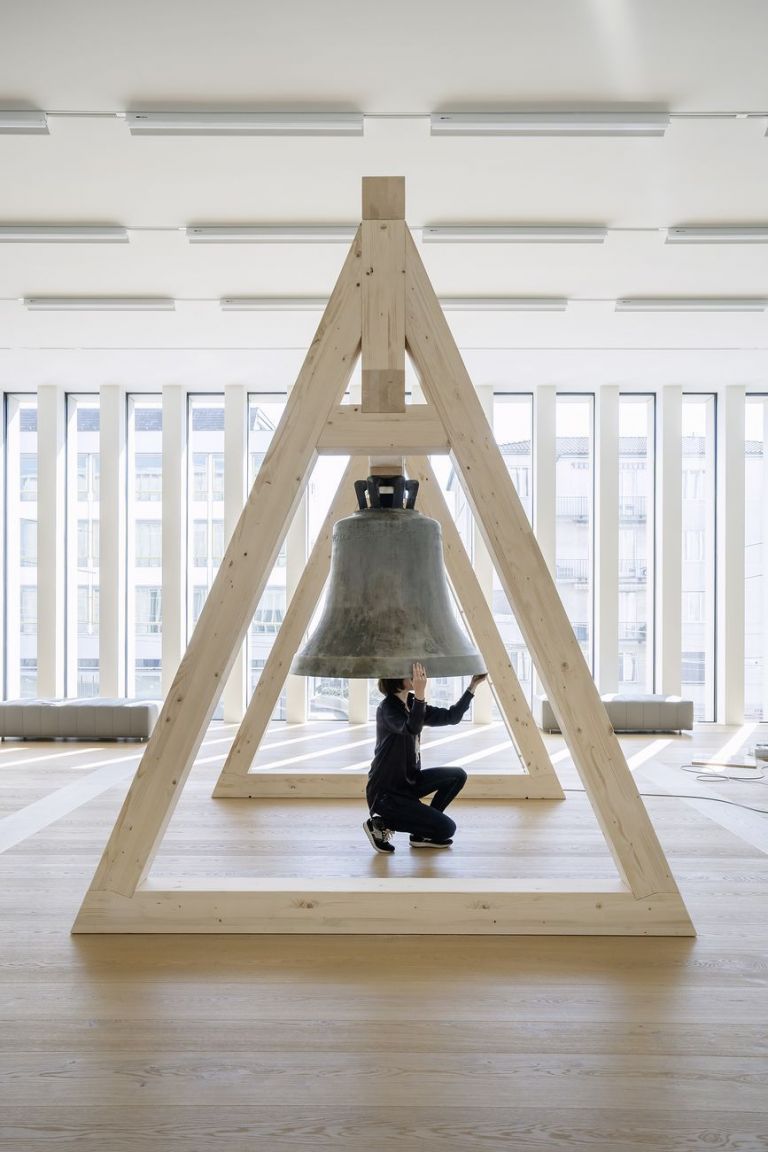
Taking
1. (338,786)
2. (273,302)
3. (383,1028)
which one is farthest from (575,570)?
(383,1028)

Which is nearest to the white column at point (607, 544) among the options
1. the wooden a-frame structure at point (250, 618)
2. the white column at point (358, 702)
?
the white column at point (358, 702)

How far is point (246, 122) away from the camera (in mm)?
4504

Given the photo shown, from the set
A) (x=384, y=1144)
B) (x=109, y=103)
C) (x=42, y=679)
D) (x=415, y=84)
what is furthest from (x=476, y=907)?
(x=42, y=679)

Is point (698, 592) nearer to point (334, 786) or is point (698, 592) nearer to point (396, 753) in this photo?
point (334, 786)

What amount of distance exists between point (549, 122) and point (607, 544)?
6.16m

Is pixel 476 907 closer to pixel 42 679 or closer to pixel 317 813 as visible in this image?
pixel 317 813

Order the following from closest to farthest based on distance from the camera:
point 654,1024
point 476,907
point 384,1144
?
point 384,1144 → point 654,1024 → point 476,907

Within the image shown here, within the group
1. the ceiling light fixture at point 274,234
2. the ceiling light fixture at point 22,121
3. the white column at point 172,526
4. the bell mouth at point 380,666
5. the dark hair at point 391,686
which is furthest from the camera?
the white column at point 172,526

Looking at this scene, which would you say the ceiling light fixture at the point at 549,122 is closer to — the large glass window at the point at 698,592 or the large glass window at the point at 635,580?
the large glass window at the point at 635,580

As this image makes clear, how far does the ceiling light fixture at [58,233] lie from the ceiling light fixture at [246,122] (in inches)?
58.4

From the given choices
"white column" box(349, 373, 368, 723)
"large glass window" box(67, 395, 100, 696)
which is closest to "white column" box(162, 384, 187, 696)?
"large glass window" box(67, 395, 100, 696)

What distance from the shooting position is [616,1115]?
2072 millimetres

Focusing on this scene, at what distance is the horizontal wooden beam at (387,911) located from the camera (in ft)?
10.7

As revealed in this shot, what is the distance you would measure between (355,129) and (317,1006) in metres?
4.22
